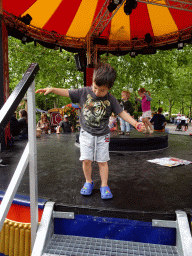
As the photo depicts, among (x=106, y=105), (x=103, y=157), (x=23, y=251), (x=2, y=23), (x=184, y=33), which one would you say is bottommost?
(x=23, y=251)

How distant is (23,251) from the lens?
1.53 meters

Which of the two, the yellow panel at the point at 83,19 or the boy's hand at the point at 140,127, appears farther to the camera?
the yellow panel at the point at 83,19

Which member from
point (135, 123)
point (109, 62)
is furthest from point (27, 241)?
point (109, 62)

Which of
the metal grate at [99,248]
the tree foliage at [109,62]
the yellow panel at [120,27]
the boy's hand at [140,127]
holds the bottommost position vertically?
the metal grate at [99,248]

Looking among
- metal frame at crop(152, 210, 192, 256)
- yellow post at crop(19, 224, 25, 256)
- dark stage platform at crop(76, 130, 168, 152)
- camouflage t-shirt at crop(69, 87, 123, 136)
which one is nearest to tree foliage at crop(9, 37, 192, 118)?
dark stage platform at crop(76, 130, 168, 152)

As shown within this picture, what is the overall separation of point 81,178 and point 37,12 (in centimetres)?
580

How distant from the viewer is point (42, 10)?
6.04 m

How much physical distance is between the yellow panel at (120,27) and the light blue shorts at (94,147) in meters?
6.12

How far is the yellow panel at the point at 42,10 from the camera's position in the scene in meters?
5.84

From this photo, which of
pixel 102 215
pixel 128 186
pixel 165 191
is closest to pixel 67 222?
pixel 102 215

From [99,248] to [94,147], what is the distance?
2.71ft

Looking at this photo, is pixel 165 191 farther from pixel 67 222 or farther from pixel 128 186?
pixel 67 222

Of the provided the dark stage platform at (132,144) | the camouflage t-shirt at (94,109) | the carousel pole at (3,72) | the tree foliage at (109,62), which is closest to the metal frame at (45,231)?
the camouflage t-shirt at (94,109)

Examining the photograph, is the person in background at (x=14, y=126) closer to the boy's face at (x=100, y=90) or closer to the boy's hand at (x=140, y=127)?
the boy's face at (x=100, y=90)
